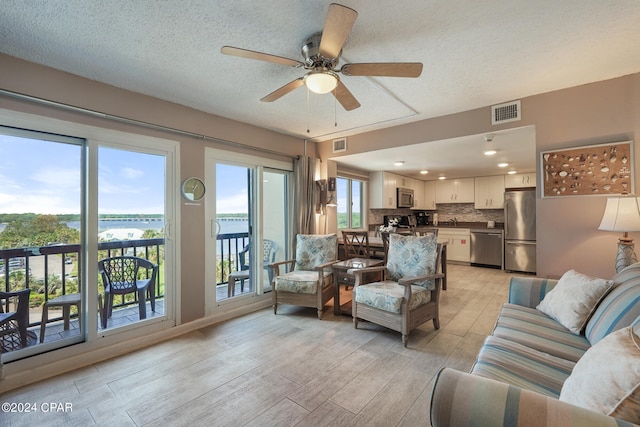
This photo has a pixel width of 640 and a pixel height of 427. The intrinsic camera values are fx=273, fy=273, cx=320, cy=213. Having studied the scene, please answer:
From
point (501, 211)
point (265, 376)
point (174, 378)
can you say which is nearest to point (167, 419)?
point (174, 378)

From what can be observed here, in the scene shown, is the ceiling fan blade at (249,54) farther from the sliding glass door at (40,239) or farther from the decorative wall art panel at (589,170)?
the decorative wall art panel at (589,170)

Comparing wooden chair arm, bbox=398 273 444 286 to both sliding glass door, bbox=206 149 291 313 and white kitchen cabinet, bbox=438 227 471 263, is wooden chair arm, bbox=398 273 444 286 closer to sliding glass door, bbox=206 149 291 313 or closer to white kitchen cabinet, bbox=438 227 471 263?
sliding glass door, bbox=206 149 291 313

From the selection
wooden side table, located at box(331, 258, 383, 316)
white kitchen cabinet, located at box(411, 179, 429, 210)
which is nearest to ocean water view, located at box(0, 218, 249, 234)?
wooden side table, located at box(331, 258, 383, 316)

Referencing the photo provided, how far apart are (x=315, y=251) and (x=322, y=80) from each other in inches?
95.3

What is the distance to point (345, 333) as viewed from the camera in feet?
9.39

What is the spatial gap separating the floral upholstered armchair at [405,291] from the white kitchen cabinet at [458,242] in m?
3.75

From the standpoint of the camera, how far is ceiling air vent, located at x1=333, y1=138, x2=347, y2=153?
4270 millimetres

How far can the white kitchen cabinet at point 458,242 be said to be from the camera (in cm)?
636

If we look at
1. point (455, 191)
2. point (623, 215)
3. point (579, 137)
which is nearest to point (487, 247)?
point (455, 191)

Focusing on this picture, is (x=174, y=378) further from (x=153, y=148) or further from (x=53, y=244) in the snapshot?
(x=153, y=148)

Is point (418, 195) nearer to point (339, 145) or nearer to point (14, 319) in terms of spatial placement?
point (339, 145)

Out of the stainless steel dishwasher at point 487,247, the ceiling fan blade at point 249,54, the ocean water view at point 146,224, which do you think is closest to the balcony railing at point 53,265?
the ocean water view at point 146,224

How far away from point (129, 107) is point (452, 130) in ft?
11.5

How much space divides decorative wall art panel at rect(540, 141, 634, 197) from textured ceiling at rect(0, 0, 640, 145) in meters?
0.64
